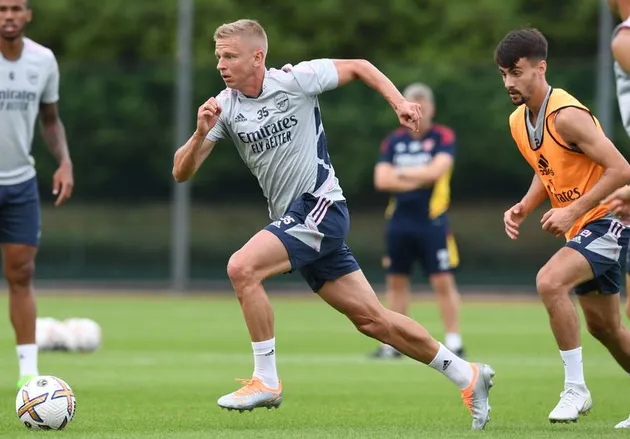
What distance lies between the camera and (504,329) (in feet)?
56.2

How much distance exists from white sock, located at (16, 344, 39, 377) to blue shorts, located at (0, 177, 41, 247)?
76 cm

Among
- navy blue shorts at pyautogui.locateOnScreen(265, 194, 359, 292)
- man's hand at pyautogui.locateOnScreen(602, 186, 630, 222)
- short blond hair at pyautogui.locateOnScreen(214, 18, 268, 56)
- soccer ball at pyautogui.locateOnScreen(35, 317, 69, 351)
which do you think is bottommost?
soccer ball at pyautogui.locateOnScreen(35, 317, 69, 351)

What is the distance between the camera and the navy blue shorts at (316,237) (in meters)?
7.95

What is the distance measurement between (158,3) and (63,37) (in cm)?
301

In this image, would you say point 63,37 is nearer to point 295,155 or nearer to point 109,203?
point 109,203

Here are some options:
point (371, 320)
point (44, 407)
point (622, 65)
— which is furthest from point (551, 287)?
point (44, 407)

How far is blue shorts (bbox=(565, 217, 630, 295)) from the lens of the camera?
25.9 feet

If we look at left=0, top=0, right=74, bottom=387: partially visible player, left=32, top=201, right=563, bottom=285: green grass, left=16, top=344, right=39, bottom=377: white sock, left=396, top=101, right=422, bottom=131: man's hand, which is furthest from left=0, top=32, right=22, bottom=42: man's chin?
Result: left=32, top=201, right=563, bottom=285: green grass

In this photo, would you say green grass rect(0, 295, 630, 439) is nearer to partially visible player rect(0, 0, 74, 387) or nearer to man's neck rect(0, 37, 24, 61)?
partially visible player rect(0, 0, 74, 387)

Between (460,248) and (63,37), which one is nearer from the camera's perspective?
(460,248)

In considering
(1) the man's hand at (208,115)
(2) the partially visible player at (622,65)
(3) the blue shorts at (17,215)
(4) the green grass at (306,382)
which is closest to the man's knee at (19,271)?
(3) the blue shorts at (17,215)

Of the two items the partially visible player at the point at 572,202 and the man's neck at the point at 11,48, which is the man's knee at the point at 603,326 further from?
the man's neck at the point at 11,48

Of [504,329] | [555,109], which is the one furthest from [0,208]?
[504,329]

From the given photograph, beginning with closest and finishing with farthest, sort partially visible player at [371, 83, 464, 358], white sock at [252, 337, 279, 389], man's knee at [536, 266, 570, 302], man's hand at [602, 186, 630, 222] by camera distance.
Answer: man's hand at [602, 186, 630, 222] → man's knee at [536, 266, 570, 302] → white sock at [252, 337, 279, 389] → partially visible player at [371, 83, 464, 358]
